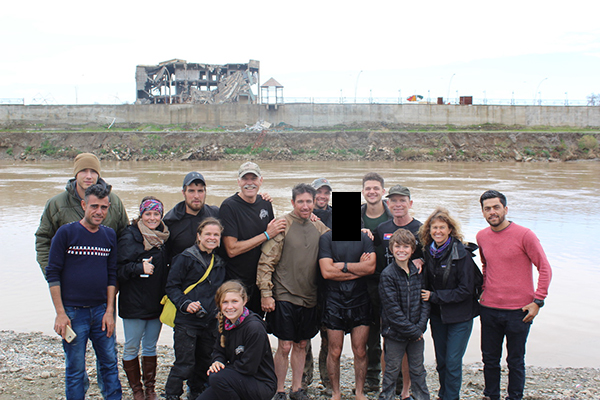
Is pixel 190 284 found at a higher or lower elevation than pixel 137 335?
higher

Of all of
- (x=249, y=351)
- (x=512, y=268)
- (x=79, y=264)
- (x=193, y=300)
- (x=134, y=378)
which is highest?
(x=79, y=264)

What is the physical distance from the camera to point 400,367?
4.52 meters

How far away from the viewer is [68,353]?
4.21 m

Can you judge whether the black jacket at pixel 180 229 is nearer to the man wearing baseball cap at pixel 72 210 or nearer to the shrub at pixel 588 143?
the man wearing baseball cap at pixel 72 210

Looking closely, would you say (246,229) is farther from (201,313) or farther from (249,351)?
(249,351)

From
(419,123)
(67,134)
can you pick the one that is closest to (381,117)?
(419,123)

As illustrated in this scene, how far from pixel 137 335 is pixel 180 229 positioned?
3.49 ft

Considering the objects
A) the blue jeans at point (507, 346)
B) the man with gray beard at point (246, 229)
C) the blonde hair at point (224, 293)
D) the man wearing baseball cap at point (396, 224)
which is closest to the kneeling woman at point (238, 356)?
the blonde hair at point (224, 293)

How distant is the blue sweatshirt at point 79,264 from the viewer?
4.12 m

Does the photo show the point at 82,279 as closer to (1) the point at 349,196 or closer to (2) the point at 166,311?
(2) the point at 166,311

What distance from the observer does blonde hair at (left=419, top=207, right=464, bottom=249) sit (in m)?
4.54

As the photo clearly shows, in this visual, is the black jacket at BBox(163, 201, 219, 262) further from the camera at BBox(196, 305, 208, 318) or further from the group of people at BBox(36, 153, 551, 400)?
the camera at BBox(196, 305, 208, 318)

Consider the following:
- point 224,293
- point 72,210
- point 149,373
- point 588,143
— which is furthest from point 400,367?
point 588,143

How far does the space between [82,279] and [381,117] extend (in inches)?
2054
